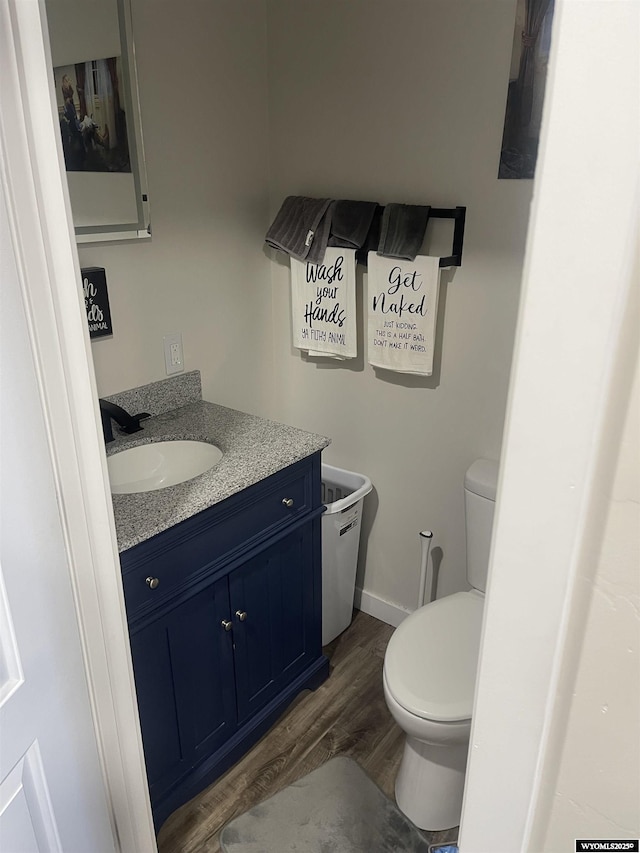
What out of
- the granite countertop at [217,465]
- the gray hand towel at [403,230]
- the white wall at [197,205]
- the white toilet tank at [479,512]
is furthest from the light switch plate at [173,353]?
the white toilet tank at [479,512]

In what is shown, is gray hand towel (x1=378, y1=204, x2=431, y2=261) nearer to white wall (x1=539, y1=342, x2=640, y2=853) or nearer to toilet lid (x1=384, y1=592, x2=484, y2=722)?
toilet lid (x1=384, y1=592, x2=484, y2=722)

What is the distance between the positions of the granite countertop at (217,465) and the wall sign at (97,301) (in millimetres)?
307

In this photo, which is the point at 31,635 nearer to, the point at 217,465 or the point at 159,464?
the point at 217,465

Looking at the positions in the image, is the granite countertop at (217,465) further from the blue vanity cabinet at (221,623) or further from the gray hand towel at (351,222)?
the gray hand towel at (351,222)

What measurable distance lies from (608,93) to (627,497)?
0.27 metres

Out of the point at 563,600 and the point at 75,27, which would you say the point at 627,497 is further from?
the point at 75,27

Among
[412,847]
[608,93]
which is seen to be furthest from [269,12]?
[412,847]

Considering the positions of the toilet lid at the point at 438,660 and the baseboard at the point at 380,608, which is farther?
the baseboard at the point at 380,608

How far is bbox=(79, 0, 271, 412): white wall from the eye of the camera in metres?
1.69

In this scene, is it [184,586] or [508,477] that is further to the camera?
[184,586]

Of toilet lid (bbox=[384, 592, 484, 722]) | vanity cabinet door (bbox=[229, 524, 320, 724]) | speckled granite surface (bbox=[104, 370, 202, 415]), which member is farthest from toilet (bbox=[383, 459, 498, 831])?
speckled granite surface (bbox=[104, 370, 202, 415])

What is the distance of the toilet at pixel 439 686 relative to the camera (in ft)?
4.85

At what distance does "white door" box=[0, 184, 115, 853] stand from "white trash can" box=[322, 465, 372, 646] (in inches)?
42.0

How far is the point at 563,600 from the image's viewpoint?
1.61 feet
